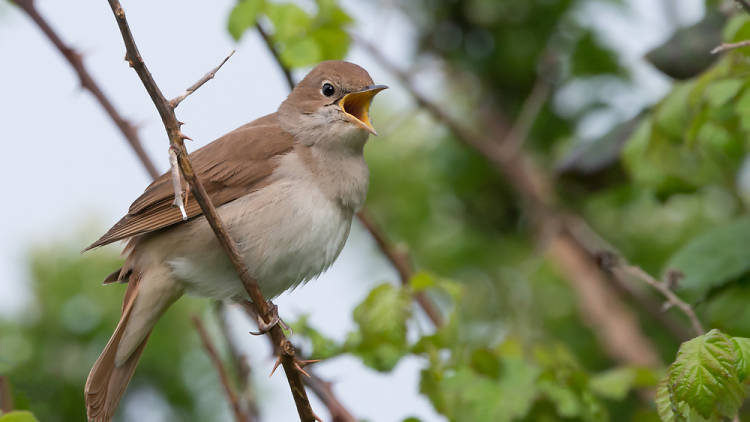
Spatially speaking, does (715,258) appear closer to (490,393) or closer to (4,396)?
(490,393)

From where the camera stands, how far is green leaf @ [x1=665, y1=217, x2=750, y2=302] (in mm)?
3184

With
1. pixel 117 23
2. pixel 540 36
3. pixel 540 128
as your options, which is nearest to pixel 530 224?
pixel 540 128

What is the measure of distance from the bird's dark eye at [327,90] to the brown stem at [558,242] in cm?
67

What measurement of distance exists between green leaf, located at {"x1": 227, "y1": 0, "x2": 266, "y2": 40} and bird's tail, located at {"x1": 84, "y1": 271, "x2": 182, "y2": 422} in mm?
1122

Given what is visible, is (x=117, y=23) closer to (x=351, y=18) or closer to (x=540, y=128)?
(x=351, y=18)

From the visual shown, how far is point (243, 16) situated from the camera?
3707 mm


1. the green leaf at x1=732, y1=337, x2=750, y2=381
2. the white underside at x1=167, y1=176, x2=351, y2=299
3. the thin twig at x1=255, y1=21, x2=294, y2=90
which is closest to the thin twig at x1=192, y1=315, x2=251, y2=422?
the white underside at x1=167, y1=176, x2=351, y2=299

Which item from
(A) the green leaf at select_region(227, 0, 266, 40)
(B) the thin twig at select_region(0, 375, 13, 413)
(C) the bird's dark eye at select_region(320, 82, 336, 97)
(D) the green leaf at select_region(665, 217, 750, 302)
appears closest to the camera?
(B) the thin twig at select_region(0, 375, 13, 413)

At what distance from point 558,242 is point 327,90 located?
6.85 ft

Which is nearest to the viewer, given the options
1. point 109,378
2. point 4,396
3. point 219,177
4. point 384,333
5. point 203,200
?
point 203,200

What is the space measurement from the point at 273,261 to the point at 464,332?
→ 2.16m

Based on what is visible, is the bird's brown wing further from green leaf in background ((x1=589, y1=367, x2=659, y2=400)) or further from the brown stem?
green leaf in background ((x1=589, y1=367, x2=659, y2=400))

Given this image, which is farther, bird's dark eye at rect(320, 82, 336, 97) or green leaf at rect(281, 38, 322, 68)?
bird's dark eye at rect(320, 82, 336, 97)

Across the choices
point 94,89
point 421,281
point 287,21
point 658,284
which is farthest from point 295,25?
point 658,284
